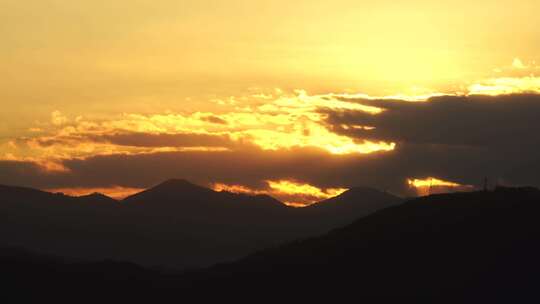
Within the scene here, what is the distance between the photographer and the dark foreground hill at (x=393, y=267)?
151 metres

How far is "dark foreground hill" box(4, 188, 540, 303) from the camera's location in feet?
497

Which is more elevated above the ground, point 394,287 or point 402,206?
point 402,206

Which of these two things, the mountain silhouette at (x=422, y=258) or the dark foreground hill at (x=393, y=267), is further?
the dark foreground hill at (x=393, y=267)

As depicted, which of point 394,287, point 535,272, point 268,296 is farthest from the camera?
point 268,296

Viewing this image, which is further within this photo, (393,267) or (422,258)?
(422,258)

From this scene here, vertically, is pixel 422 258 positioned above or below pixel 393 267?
above

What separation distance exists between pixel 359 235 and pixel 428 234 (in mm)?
16765

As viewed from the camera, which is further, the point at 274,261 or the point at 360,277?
the point at 274,261

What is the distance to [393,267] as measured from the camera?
537 ft

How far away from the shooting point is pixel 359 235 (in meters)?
184

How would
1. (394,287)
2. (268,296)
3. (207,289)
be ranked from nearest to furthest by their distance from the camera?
(394,287) → (268,296) → (207,289)

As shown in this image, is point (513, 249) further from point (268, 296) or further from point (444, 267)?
point (268, 296)

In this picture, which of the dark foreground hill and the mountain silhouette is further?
the dark foreground hill

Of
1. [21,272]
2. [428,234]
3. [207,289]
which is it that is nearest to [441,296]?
[428,234]
